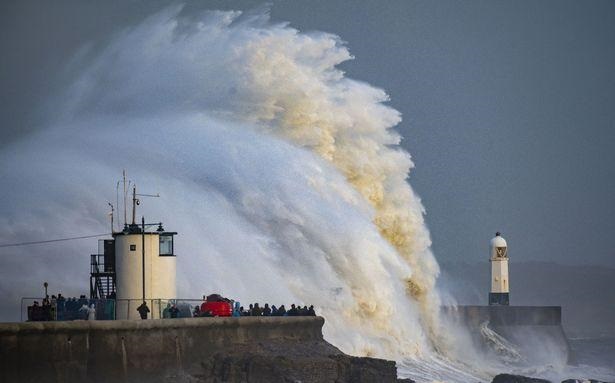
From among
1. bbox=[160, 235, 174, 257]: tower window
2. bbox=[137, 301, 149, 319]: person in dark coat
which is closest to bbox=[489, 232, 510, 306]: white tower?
bbox=[160, 235, 174, 257]: tower window

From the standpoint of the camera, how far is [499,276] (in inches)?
1955

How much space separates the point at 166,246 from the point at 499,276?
28.0 m

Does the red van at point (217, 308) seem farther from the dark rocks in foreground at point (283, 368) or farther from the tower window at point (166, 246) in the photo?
the tower window at point (166, 246)

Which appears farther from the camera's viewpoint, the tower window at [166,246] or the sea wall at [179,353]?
the tower window at [166,246]

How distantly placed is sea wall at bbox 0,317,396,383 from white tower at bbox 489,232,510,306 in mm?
24218

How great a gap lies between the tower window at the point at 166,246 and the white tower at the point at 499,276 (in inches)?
1090

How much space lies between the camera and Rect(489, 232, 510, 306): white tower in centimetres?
4956

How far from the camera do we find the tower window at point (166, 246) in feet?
75.5

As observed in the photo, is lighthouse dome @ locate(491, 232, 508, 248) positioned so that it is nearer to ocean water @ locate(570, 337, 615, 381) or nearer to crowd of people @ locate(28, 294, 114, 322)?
ocean water @ locate(570, 337, 615, 381)

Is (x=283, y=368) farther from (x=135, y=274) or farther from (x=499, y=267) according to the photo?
(x=499, y=267)

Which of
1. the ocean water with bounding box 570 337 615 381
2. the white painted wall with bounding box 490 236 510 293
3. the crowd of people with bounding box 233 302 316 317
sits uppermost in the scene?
the white painted wall with bounding box 490 236 510 293

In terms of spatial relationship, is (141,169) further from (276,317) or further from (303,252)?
(276,317)

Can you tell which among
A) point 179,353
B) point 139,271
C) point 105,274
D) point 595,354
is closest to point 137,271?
point 139,271

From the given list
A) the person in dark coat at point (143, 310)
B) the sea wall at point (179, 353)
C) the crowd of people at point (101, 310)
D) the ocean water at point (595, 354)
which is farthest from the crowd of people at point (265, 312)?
the ocean water at point (595, 354)
